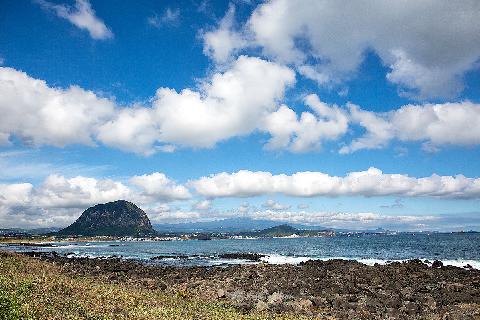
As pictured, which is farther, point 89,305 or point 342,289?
point 342,289

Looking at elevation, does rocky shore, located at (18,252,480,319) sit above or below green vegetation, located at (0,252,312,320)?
below

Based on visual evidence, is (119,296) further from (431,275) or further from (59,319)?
(431,275)

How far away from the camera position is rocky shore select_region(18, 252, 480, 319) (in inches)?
1254

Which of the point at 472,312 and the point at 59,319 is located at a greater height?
the point at 59,319

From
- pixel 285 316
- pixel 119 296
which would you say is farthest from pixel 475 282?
pixel 119 296

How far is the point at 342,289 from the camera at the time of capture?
40.2m

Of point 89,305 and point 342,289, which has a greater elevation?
point 89,305

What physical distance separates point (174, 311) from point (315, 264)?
44951mm

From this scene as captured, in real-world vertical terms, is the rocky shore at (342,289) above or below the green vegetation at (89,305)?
below

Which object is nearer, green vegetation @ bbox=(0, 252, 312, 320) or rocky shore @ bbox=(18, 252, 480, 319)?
green vegetation @ bbox=(0, 252, 312, 320)

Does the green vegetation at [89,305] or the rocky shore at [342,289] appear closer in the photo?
the green vegetation at [89,305]

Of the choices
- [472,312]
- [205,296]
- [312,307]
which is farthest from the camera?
[205,296]

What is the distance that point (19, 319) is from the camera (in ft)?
63.5

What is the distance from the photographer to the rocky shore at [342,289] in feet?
104
